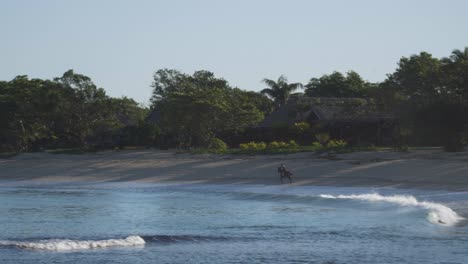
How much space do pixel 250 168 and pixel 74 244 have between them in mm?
20508

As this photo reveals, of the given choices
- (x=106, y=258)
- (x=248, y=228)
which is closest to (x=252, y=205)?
(x=248, y=228)

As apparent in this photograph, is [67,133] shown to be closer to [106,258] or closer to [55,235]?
[55,235]

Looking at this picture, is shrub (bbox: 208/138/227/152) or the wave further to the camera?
shrub (bbox: 208/138/227/152)

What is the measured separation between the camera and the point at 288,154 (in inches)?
1603

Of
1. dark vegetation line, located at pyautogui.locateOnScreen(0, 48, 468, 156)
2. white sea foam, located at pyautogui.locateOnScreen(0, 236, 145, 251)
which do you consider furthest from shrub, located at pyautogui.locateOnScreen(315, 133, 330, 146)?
white sea foam, located at pyautogui.locateOnScreen(0, 236, 145, 251)

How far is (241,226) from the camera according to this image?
72.2ft

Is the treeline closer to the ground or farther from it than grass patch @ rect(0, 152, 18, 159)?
farther from it

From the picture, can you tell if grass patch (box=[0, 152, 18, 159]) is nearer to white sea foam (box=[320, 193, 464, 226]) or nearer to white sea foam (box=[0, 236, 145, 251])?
white sea foam (box=[320, 193, 464, 226])

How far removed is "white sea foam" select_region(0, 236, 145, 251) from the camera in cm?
1827

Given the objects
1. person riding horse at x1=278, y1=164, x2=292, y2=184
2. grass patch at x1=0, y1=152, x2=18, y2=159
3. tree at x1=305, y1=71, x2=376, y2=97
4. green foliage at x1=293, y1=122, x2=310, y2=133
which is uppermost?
tree at x1=305, y1=71, x2=376, y2=97

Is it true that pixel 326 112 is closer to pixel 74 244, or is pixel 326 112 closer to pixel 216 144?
pixel 216 144

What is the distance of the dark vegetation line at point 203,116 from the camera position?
132 feet

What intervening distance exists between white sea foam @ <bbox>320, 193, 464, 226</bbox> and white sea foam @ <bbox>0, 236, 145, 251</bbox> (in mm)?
8538

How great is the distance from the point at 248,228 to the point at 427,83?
2122cm
